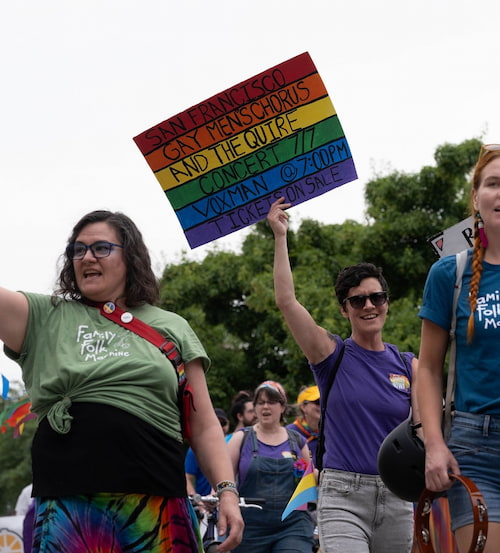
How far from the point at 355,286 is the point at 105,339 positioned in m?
2.35

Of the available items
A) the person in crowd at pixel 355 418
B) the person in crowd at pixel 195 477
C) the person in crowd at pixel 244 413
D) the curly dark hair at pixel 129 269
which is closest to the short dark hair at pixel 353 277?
the person in crowd at pixel 355 418

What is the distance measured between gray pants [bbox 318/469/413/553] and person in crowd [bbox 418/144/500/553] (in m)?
1.81

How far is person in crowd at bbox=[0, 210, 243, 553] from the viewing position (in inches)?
156

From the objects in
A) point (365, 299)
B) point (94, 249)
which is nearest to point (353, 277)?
point (365, 299)

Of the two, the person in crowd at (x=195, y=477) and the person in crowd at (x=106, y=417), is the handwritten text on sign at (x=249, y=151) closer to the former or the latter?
the person in crowd at (x=106, y=417)

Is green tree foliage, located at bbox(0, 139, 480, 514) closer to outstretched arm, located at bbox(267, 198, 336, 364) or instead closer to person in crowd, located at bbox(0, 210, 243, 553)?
outstretched arm, located at bbox(267, 198, 336, 364)

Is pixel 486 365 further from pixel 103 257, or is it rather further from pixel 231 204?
pixel 231 204

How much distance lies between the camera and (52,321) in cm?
424

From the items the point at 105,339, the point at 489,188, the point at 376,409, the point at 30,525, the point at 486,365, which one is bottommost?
the point at 30,525

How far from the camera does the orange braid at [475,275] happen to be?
384 cm

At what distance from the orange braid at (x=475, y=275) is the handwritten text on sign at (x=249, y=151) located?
215 centimetres

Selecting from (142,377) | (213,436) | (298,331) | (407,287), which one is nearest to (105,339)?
(142,377)

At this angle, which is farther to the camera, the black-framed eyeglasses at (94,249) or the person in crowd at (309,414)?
the person in crowd at (309,414)

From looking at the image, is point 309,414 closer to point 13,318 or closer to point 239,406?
point 239,406
